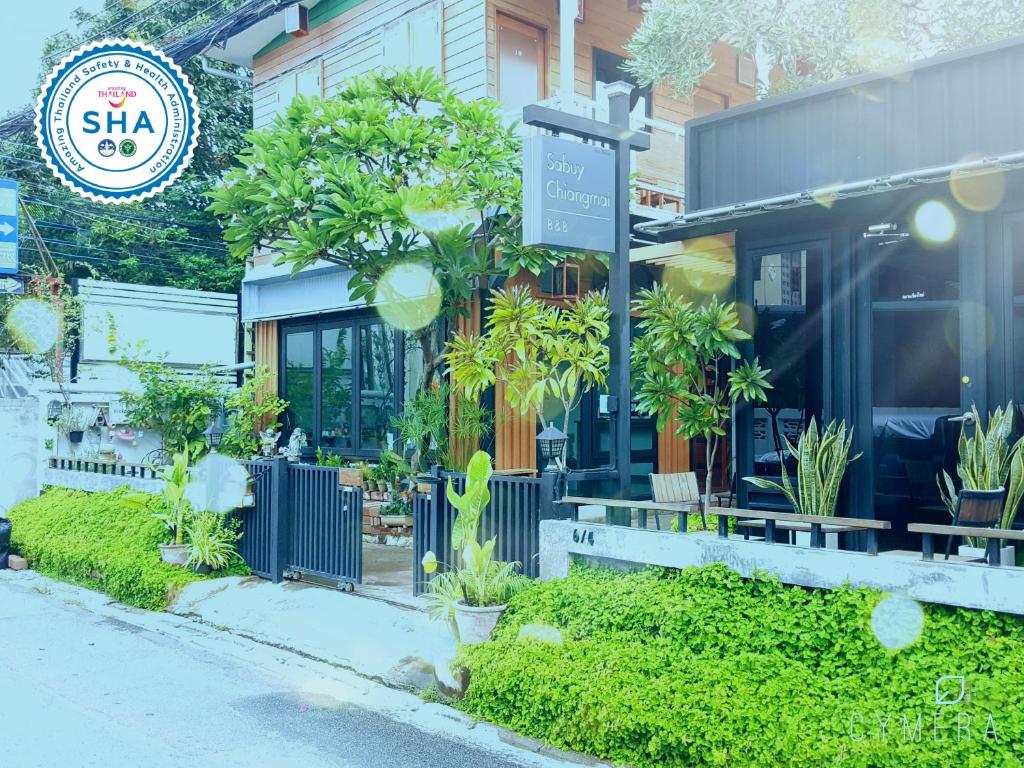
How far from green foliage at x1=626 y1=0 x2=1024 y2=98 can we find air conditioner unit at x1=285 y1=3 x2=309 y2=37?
5549 mm

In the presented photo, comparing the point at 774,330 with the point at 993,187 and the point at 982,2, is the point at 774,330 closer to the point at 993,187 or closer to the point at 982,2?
the point at 993,187

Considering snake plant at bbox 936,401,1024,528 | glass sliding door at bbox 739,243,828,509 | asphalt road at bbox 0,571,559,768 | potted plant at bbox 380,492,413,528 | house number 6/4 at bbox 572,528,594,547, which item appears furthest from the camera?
potted plant at bbox 380,492,413,528

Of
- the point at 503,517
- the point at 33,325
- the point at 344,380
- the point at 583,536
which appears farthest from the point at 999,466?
the point at 33,325

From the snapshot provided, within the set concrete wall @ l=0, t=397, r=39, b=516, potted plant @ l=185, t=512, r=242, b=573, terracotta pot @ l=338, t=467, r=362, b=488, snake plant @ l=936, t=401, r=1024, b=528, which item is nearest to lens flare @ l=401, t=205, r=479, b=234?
terracotta pot @ l=338, t=467, r=362, b=488

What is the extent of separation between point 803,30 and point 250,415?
10611mm

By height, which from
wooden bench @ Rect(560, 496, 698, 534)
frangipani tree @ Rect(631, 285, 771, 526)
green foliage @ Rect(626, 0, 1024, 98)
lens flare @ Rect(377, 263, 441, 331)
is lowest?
wooden bench @ Rect(560, 496, 698, 534)

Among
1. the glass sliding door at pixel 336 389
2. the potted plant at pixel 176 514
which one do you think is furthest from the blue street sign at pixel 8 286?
the potted plant at pixel 176 514

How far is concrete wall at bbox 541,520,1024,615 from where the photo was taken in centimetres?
474

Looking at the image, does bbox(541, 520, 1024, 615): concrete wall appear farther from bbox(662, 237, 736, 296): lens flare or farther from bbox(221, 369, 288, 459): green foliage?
bbox(221, 369, 288, 459): green foliage

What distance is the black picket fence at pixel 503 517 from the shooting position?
7133mm

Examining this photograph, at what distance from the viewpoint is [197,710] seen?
6238 mm

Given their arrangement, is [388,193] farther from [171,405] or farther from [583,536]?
[171,405]

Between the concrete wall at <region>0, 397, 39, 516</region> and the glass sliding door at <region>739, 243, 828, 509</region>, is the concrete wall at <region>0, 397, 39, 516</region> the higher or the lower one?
the lower one

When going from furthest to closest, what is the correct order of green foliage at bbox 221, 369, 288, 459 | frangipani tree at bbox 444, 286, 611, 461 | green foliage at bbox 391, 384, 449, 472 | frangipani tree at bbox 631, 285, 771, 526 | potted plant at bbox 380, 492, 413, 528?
green foliage at bbox 221, 369, 288, 459
potted plant at bbox 380, 492, 413, 528
green foliage at bbox 391, 384, 449, 472
frangipani tree at bbox 444, 286, 611, 461
frangipani tree at bbox 631, 285, 771, 526
